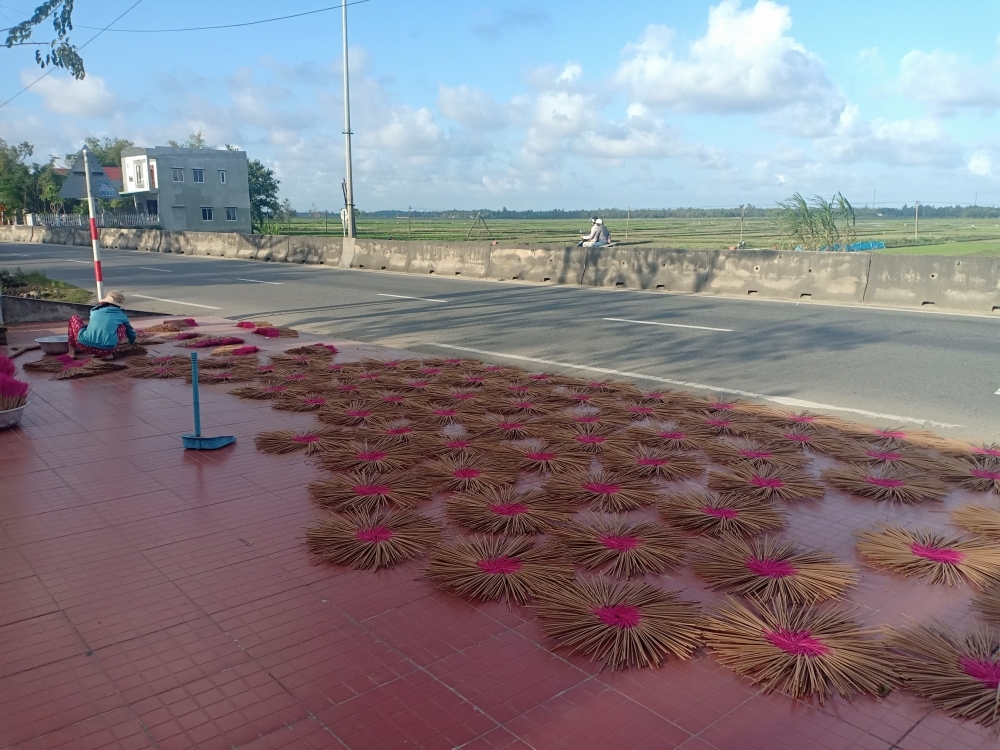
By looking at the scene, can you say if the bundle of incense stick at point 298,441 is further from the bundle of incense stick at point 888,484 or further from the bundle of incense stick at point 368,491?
the bundle of incense stick at point 888,484

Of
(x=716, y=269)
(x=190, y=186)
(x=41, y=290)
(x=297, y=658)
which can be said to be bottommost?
(x=297, y=658)

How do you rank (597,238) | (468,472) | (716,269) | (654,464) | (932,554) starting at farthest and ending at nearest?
1. (597,238)
2. (716,269)
3. (654,464)
4. (468,472)
5. (932,554)

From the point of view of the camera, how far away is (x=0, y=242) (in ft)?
161

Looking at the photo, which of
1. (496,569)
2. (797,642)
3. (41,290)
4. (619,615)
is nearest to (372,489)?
(496,569)

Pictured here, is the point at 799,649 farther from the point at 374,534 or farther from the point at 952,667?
the point at 374,534

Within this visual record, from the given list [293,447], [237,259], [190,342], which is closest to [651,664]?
[293,447]

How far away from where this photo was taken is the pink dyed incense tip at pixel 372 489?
15.9 feet

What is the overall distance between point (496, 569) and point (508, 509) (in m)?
0.78

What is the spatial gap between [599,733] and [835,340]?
9582 mm

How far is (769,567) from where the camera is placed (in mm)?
3850

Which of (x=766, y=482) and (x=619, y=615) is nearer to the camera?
(x=619, y=615)

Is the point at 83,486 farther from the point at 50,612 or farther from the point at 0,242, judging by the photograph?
the point at 0,242

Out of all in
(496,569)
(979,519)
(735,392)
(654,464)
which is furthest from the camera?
(735,392)

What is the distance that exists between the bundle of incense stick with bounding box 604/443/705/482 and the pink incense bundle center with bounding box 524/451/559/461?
1.22 ft
